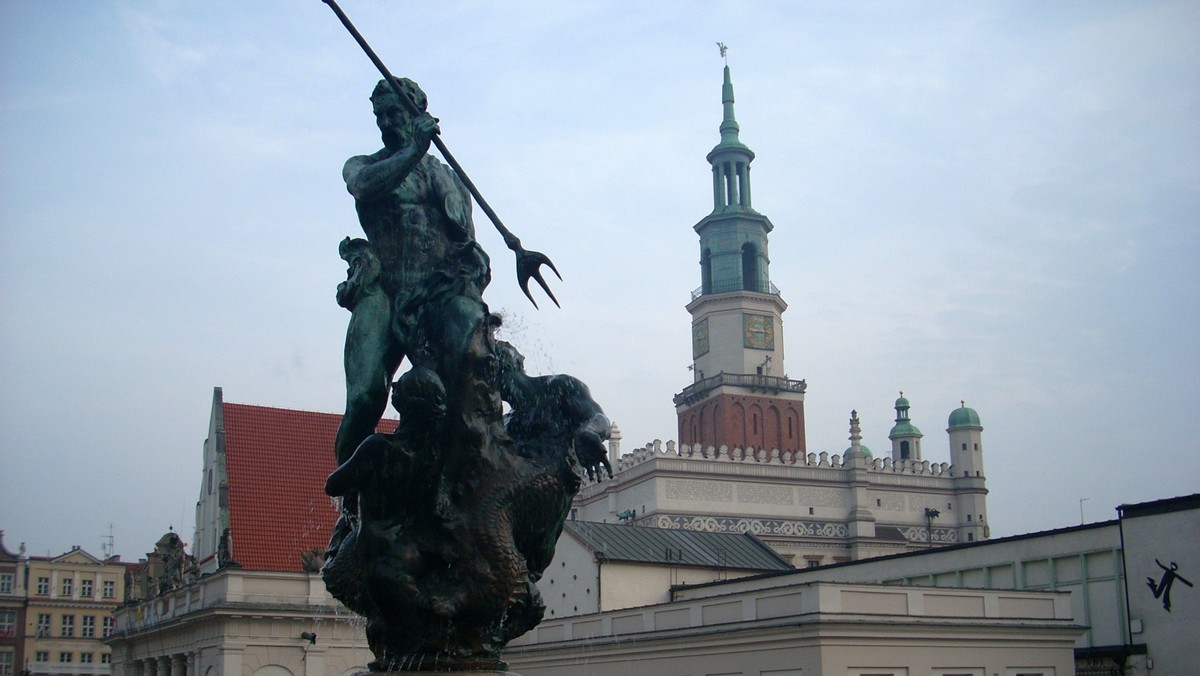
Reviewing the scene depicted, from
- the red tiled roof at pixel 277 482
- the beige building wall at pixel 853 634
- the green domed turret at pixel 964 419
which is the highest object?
the green domed turret at pixel 964 419

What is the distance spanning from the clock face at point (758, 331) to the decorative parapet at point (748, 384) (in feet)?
6.34

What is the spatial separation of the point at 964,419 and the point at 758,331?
44.8 feet

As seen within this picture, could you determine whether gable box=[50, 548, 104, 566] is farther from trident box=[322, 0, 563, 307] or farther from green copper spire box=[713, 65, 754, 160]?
trident box=[322, 0, 563, 307]

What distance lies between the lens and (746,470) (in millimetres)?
67250

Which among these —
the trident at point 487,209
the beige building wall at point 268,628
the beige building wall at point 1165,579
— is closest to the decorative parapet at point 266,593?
the beige building wall at point 268,628

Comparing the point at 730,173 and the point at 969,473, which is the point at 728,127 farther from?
the point at 969,473

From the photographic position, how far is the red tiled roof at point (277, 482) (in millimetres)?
40031

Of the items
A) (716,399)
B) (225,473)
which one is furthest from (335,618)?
(716,399)

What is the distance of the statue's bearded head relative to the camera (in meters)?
8.79

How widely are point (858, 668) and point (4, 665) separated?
198 feet

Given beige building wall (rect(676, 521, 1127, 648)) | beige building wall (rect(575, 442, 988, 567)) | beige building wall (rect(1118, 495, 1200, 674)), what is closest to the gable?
beige building wall (rect(575, 442, 988, 567))

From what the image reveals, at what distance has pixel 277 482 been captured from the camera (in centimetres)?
4247

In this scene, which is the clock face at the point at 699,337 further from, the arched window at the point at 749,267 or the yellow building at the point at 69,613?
the yellow building at the point at 69,613

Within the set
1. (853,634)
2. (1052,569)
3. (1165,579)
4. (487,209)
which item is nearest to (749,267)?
(1052,569)
